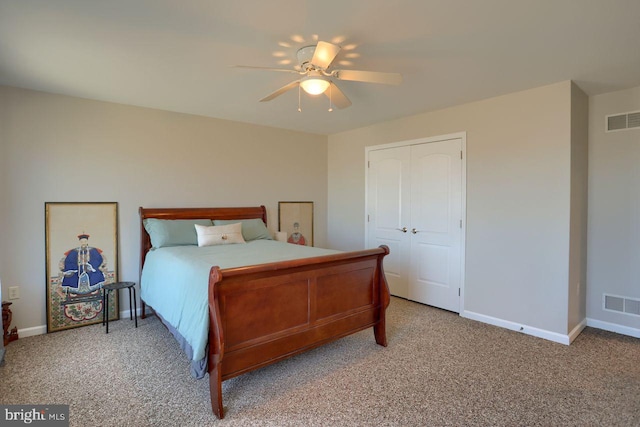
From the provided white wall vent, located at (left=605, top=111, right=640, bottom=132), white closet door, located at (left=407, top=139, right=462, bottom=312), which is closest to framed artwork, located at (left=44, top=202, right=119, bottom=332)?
white closet door, located at (left=407, top=139, right=462, bottom=312)

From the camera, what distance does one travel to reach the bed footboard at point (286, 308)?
2.00 meters

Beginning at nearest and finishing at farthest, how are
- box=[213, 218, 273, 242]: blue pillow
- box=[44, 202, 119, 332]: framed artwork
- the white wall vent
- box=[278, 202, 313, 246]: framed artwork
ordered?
the white wall vent → box=[44, 202, 119, 332]: framed artwork → box=[213, 218, 273, 242]: blue pillow → box=[278, 202, 313, 246]: framed artwork

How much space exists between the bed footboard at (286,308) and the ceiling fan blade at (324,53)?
4.34ft

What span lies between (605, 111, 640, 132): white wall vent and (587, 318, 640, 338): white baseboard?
6.37 feet

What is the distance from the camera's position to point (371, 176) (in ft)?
15.4

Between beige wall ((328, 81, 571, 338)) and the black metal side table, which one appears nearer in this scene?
beige wall ((328, 81, 571, 338))

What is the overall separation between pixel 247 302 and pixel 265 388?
2.22ft

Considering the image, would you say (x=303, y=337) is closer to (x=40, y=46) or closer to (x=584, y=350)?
(x=584, y=350)

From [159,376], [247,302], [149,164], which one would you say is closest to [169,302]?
[159,376]

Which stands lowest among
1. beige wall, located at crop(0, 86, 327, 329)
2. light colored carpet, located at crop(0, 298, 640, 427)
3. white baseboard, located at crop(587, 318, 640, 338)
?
light colored carpet, located at crop(0, 298, 640, 427)

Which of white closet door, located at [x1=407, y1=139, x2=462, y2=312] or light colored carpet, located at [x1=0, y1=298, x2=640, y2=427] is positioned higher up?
white closet door, located at [x1=407, y1=139, x2=462, y2=312]

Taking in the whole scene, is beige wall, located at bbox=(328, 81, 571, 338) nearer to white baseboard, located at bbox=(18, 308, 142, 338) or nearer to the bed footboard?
the bed footboard

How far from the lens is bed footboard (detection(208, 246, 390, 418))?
6.55 ft

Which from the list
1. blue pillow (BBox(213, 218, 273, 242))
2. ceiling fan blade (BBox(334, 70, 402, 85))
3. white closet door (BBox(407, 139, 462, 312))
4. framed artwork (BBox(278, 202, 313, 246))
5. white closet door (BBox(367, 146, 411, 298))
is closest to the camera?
ceiling fan blade (BBox(334, 70, 402, 85))
